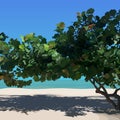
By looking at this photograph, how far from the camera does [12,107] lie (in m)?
16.9

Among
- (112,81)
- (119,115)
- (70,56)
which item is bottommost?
(119,115)

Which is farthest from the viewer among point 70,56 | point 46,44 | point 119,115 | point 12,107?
point 12,107

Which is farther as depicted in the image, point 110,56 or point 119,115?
point 119,115

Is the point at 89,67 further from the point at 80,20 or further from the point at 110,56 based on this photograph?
the point at 80,20

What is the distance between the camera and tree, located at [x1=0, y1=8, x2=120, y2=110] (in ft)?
43.7

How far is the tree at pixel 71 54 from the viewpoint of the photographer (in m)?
13.3

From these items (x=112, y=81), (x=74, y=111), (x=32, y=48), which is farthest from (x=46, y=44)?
(x=74, y=111)

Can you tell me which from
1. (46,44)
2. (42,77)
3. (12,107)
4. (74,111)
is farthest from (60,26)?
(12,107)

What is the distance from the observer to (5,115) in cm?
1467

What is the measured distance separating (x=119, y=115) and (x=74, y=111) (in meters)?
1.79

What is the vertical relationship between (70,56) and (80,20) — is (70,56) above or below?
below

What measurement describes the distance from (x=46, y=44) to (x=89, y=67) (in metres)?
1.75

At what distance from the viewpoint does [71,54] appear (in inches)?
558

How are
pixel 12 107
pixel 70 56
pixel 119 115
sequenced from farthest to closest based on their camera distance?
pixel 12 107
pixel 119 115
pixel 70 56
